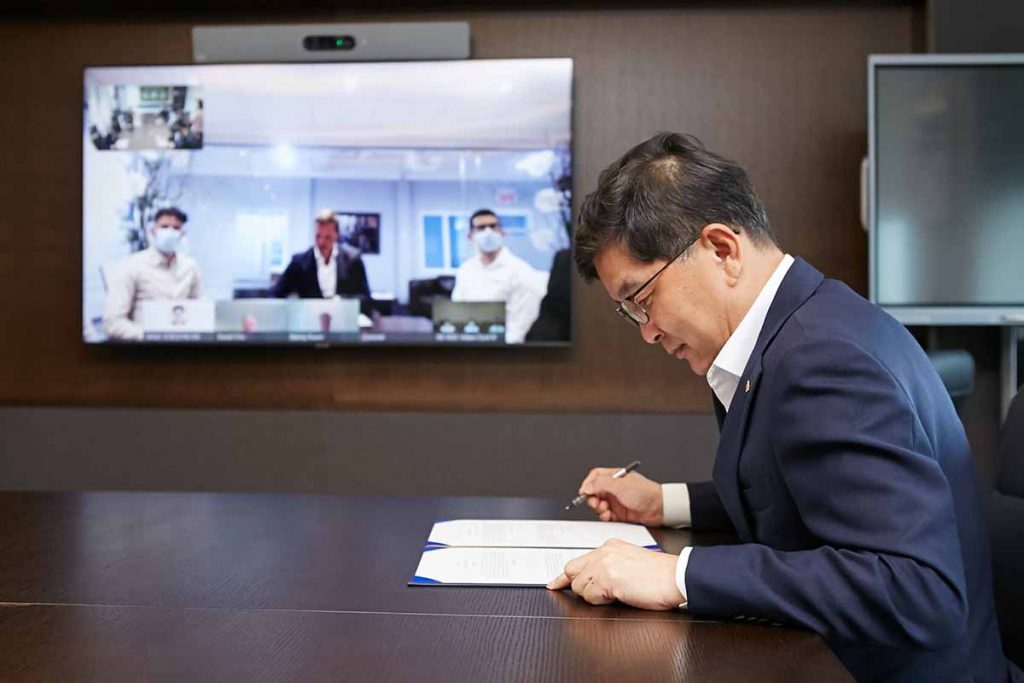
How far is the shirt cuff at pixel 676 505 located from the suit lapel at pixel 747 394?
0.33 m

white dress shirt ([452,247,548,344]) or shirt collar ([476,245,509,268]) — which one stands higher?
shirt collar ([476,245,509,268])

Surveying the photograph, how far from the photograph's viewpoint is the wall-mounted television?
3299 mm

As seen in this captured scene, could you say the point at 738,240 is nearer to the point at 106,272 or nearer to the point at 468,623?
the point at 468,623

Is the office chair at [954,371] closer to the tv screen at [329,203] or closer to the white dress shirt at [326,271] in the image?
the tv screen at [329,203]

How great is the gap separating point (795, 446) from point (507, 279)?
256 cm

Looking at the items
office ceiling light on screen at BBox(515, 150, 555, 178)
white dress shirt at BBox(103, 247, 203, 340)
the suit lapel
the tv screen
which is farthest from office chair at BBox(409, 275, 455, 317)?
the suit lapel

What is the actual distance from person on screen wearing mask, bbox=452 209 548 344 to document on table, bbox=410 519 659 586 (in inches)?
78.2

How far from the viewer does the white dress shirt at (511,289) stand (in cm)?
361

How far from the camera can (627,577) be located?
1.14 m

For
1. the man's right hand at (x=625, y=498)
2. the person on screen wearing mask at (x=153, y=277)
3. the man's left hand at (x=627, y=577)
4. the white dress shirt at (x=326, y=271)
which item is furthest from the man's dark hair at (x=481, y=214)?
the man's left hand at (x=627, y=577)

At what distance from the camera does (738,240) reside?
127 cm

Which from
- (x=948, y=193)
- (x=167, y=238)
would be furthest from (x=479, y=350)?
(x=948, y=193)

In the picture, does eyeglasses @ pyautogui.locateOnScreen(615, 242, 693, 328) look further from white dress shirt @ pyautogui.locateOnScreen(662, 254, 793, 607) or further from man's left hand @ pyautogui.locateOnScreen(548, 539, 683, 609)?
man's left hand @ pyautogui.locateOnScreen(548, 539, 683, 609)

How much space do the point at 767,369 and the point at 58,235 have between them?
3473 millimetres
